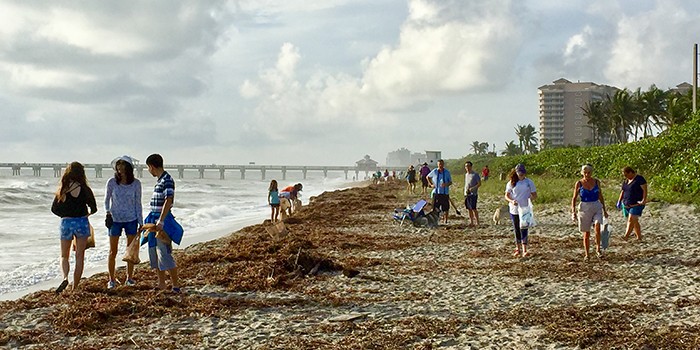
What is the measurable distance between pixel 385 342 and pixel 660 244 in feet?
30.7

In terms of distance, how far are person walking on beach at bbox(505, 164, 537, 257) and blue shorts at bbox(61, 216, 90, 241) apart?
768 centimetres

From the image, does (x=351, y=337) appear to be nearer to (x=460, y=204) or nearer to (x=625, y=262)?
(x=625, y=262)

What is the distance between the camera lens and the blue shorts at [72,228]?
30.5ft

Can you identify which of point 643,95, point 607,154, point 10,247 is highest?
point 643,95

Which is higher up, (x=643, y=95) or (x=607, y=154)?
(x=643, y=95)

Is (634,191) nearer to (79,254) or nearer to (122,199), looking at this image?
(122,199)

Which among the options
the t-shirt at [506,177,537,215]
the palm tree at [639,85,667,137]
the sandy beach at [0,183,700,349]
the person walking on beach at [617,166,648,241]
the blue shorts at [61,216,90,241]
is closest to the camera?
the sandy beach at [0,183,700,349]

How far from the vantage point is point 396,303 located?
8.79 metres

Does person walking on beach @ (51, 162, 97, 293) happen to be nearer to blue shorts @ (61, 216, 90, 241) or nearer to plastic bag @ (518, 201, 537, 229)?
blue shorts @ (61, 216, 90, 241)

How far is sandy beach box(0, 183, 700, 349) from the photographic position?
7043mm

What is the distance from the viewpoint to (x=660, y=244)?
13.7m

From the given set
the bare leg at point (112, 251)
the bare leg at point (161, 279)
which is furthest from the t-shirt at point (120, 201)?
the bare leg at point (161, 279)

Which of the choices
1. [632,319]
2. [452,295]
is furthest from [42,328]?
[632,319]

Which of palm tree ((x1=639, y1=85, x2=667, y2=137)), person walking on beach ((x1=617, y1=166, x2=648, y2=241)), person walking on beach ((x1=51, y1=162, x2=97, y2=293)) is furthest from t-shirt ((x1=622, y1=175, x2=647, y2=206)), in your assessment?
palm tree ((x1=639, y1=85, x2=667, y2=137))
